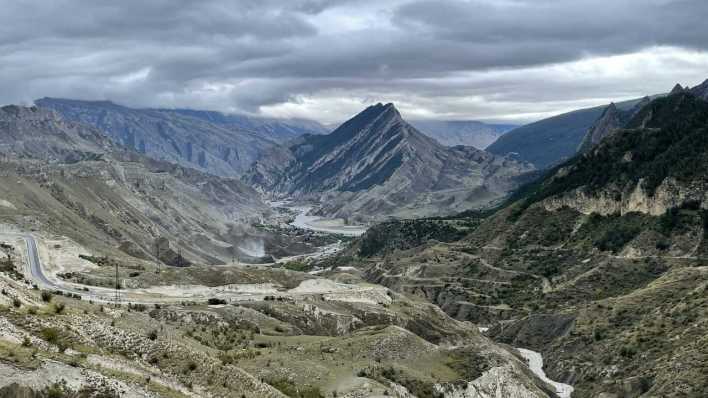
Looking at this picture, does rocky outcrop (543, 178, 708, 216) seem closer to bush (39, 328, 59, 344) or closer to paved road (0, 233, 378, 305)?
paved road (0, 233, 378, 305)

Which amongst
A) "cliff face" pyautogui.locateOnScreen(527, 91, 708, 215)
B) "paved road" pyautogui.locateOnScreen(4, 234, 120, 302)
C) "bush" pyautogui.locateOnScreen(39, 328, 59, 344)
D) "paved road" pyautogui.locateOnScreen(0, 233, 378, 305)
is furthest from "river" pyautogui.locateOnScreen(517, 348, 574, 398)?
"bush" pyautogui.locateOnScreen(39, 328, 59, 344)

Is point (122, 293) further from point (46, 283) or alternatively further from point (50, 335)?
point (50, 335)

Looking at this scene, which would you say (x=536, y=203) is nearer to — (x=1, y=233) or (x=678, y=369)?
(x=678, y=369)

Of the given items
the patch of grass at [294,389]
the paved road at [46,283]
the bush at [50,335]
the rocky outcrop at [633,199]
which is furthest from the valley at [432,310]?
the paved road at [46,283]

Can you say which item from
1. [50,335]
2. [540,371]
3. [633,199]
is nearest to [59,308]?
[50,335]

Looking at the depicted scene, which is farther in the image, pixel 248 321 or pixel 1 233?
pixel 1 233

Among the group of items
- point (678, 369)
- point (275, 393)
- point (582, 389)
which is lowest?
point (582, 389)

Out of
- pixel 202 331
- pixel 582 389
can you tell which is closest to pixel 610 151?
pixel 582 389

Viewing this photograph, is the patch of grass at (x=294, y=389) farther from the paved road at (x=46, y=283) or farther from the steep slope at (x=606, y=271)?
the steep slope at (x=606, y=271)
